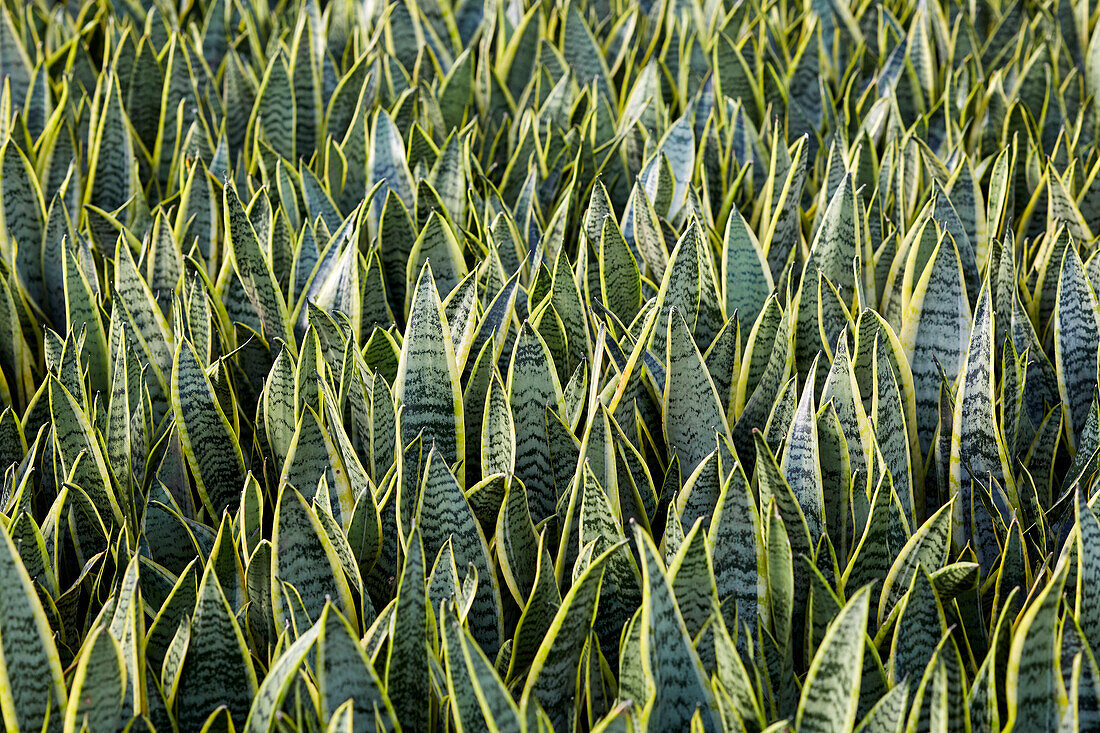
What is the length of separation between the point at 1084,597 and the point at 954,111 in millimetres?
1401

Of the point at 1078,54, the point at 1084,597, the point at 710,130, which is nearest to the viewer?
the point at 1084,597

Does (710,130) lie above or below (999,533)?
above

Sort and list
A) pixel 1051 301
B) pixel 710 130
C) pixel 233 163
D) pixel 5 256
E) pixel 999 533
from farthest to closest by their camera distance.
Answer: pixel 233 163, pixel 710 130, pixel 5 256, pixel 1051 301, pixel 999 533

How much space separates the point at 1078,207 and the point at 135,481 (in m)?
1.68

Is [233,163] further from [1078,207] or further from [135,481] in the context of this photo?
[1078,207]

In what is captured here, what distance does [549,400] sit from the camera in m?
1.44

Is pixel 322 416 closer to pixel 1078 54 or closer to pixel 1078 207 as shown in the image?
pixel 1078 207

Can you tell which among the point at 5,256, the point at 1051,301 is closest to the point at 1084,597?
the point at 1051,301

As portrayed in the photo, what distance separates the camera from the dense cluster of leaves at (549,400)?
3.53 feet

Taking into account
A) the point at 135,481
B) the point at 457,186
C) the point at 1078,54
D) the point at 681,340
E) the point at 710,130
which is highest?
the point at 1078,54

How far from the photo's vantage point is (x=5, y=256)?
1944 mm

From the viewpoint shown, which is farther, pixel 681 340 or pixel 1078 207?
pixel 1078 207

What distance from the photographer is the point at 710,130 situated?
219 cm

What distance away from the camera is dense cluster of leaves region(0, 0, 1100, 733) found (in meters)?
1.08
